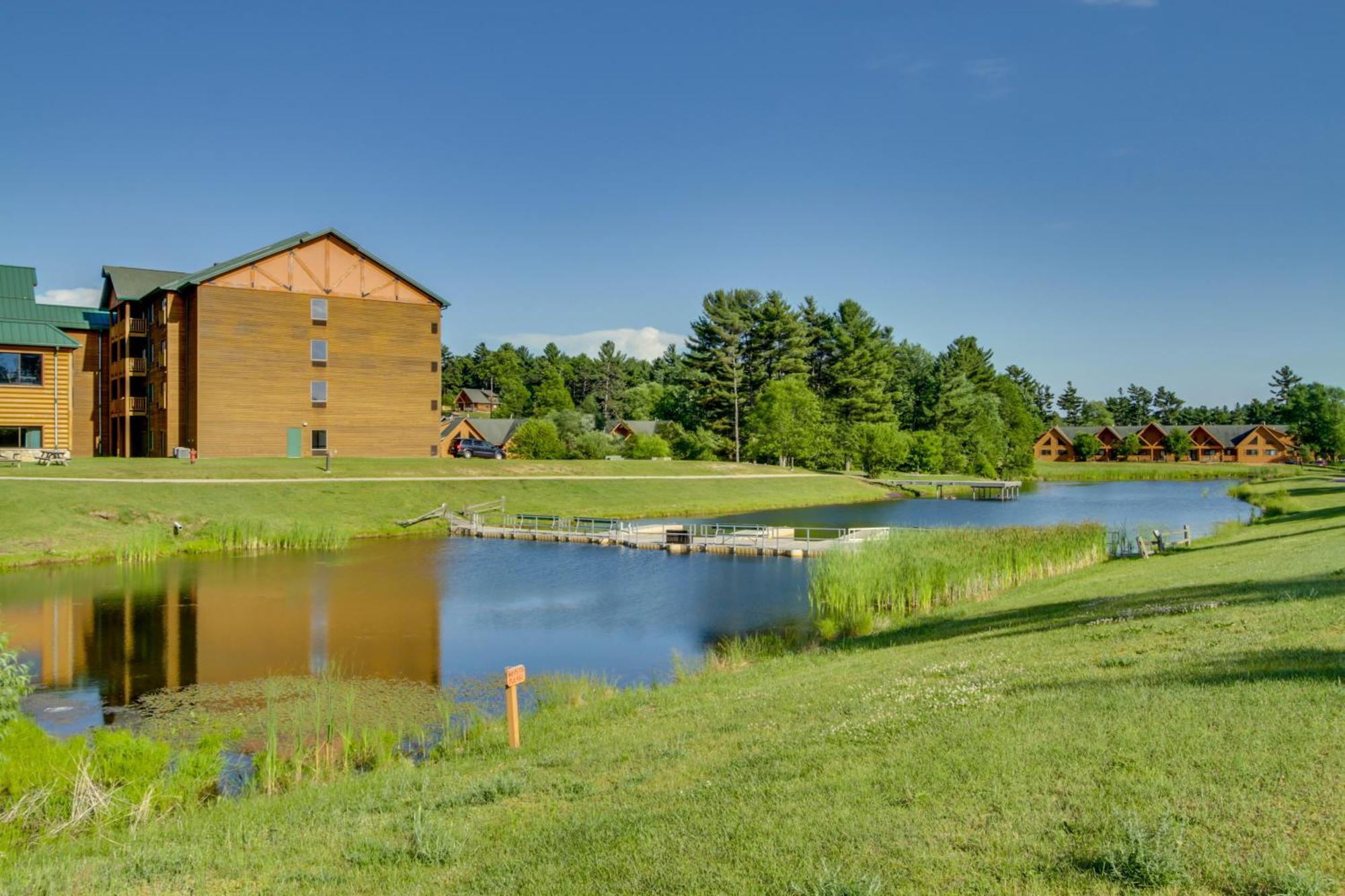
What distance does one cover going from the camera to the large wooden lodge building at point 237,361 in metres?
45.5

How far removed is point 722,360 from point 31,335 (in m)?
54.8

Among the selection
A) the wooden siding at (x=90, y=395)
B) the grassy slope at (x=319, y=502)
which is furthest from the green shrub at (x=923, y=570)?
the wooden siding at (x=90, y=395)

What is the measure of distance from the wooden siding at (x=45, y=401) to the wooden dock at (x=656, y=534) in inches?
742

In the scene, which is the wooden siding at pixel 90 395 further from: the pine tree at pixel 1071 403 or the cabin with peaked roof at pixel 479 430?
the pine tree at pixel 1071 403

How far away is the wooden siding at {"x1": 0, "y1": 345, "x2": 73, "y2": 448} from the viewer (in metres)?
43.6

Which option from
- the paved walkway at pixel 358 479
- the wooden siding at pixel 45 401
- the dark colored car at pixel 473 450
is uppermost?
the wooden siding at pixel 45 401

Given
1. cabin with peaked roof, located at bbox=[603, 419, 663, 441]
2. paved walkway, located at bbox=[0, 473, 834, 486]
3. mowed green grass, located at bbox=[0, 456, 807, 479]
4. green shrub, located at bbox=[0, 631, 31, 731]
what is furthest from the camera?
cabin with peaked roof, located at bbox=[603, 419, 663, 441]

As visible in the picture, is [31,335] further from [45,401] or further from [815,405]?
[815,405]

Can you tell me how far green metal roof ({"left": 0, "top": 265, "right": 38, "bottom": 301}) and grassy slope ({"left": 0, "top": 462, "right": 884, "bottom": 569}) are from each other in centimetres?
1529

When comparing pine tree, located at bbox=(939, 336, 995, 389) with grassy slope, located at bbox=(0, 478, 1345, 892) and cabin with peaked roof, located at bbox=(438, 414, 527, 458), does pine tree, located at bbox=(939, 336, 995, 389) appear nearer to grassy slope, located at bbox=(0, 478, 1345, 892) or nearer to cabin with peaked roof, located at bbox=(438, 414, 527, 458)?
cabin with peaked roof, located at bbox=(438, 414, 527, 458)

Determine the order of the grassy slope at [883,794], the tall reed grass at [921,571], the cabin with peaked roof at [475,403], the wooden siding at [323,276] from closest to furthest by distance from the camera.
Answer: the grassy slope at [883,794]
the tall reed grass at [921,571]
the wooden siding at [323,276]
the cabin with peaked roof at [475,403]

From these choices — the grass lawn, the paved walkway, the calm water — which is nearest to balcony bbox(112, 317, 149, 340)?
the paved walkway

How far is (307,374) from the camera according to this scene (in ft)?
169

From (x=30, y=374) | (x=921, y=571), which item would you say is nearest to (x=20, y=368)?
(x=30, y=374)
